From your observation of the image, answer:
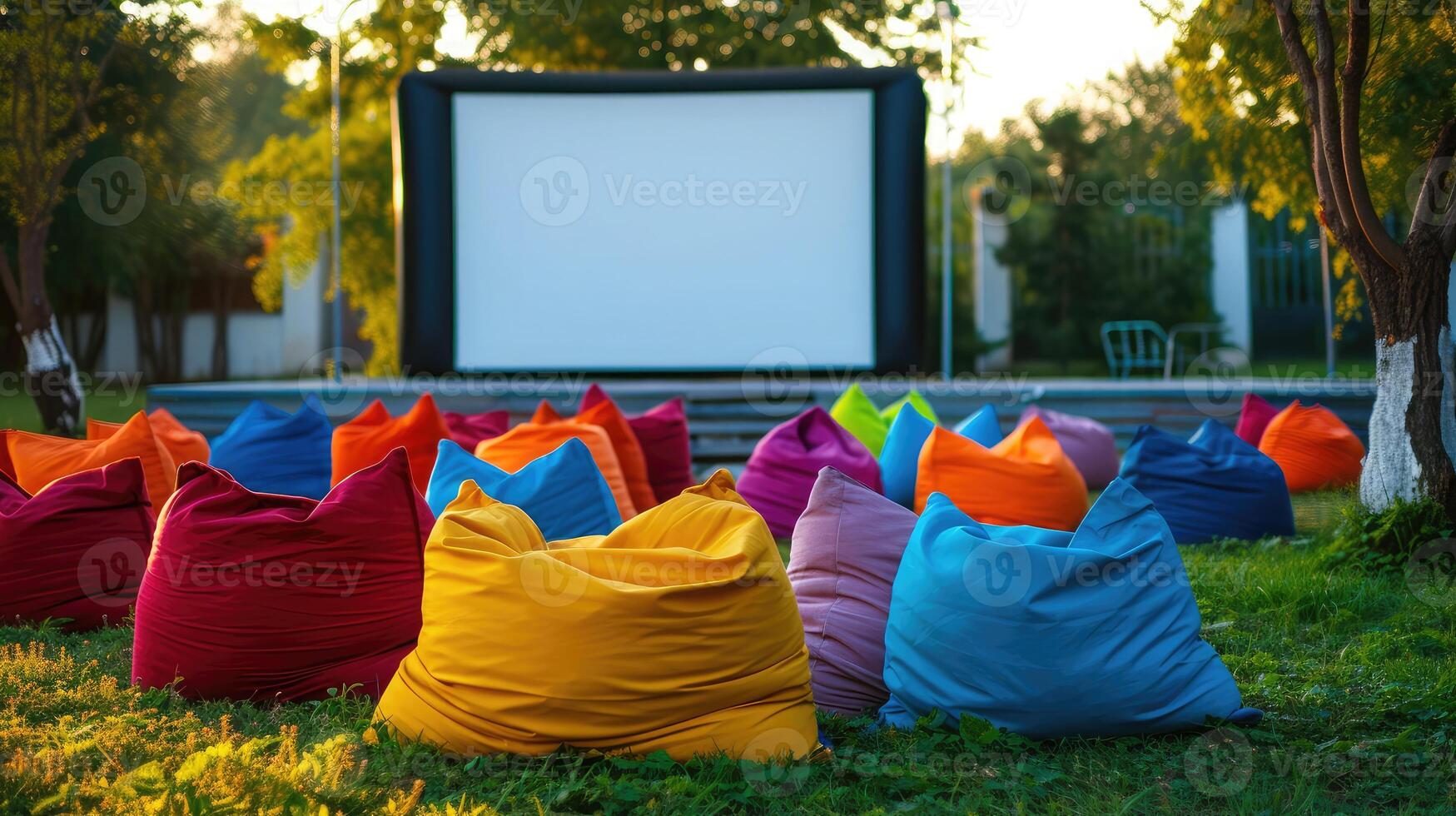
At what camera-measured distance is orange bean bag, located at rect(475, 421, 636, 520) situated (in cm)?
346

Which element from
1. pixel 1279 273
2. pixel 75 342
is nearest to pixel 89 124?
pixel 75 342

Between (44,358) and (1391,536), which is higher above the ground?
(44,358)

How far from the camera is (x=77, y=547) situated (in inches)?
109

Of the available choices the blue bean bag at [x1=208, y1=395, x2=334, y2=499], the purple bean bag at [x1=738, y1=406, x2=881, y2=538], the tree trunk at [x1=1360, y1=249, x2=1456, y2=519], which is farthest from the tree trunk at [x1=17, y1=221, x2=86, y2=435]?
the tree trunk at [x1=1360, y1=249, x2=1456, y2=519]

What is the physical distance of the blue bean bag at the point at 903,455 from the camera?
4223mm

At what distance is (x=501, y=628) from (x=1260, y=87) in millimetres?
4071

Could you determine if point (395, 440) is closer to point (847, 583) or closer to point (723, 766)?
point (847, 583)

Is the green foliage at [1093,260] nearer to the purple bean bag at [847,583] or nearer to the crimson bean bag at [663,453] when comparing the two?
the crimson bean bag at [663,453]

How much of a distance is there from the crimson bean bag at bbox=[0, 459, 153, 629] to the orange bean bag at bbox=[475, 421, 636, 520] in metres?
0.97

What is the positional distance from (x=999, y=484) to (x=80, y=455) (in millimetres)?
2882
